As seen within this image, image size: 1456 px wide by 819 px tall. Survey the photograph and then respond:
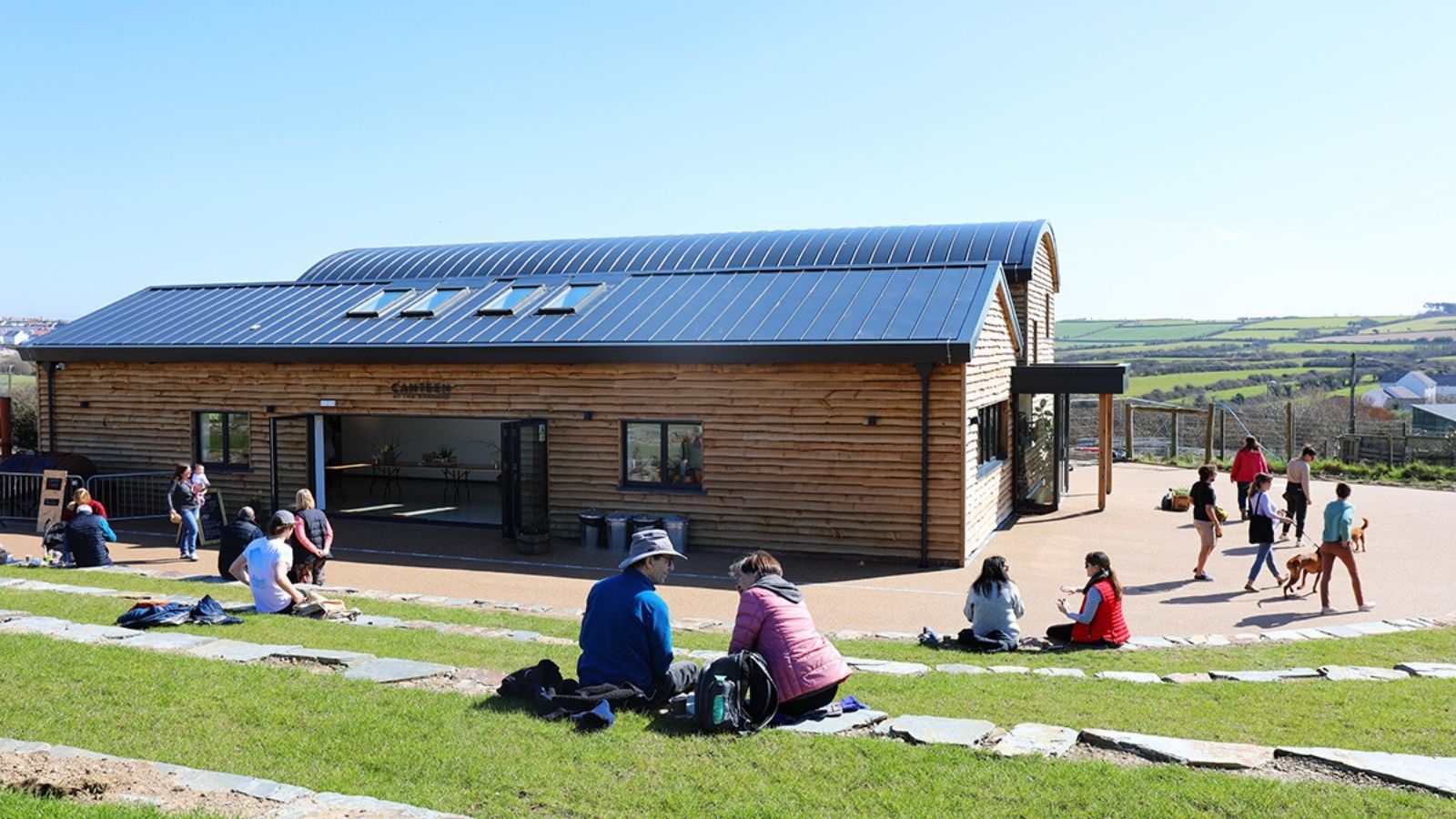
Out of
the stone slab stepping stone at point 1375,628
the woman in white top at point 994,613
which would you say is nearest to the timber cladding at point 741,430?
the stone slab stepping stone at point 1375,628

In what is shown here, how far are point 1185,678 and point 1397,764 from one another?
10.1 ft

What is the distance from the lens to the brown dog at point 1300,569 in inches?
514

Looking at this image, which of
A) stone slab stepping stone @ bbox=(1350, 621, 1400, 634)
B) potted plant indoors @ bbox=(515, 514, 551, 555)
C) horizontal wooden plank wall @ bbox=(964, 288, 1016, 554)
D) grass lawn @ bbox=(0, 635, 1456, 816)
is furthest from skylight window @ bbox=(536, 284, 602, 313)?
stone slab stepping stone @ bbox=(1350, 621, 1400, 634)

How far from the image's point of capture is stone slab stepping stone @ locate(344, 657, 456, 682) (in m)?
7.96

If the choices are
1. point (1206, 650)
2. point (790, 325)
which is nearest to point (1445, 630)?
point (1206, 650)

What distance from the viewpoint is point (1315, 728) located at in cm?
734

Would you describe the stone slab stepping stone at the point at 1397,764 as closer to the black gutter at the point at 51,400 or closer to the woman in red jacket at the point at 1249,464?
the woman in red jacket at the point at 1249,464

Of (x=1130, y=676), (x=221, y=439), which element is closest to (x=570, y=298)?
(x=221, y=439)

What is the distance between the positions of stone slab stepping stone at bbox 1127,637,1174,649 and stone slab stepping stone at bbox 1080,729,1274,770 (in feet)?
13.9

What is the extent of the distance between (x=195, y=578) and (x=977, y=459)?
11.2 metres

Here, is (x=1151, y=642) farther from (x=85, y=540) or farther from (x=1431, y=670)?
(x=85, y=540)

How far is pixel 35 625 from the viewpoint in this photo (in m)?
9.74

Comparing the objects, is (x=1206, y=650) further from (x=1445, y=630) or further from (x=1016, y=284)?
(x=1016, y=284)

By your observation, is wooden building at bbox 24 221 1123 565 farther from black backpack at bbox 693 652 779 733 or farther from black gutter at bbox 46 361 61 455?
black backpack at bbox 693 652 779 733
